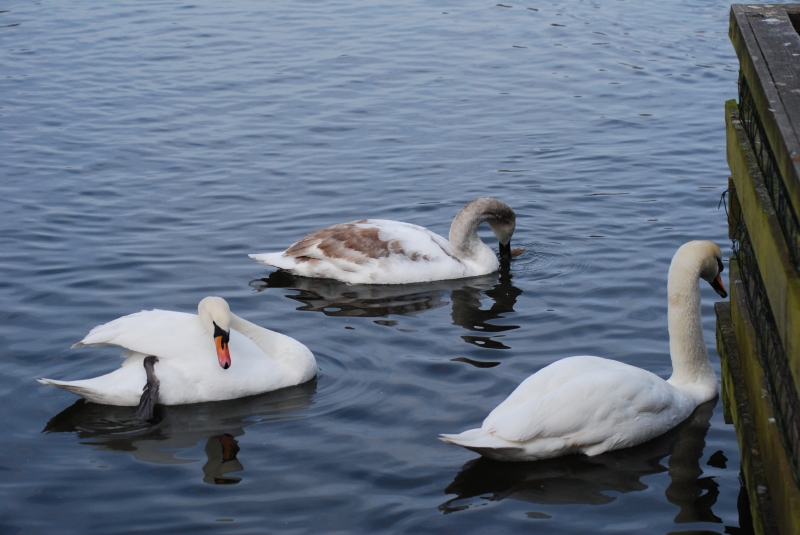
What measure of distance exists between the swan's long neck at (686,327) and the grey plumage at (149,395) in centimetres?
Answer: 297

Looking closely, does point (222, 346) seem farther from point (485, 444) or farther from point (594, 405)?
point (594, 405)

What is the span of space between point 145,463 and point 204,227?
14.7 ft

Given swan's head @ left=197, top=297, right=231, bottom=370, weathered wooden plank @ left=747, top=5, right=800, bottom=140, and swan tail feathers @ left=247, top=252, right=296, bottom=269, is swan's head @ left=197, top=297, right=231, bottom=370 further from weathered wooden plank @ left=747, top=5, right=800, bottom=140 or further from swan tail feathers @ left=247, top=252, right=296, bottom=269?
weathered wooden plank @ left=747, top=5, right=800, bottom=140

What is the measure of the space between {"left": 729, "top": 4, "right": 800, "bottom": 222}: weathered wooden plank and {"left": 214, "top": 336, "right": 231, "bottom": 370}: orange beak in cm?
325

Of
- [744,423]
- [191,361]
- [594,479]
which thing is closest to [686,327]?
[594,479]

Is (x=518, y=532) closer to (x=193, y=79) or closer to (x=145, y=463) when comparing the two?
(x=145, y=463)

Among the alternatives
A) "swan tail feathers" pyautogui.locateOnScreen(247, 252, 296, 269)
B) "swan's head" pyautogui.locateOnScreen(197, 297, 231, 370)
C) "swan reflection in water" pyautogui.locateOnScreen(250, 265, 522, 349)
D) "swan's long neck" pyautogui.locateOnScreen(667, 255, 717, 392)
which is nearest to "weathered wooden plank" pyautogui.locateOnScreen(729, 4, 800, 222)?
"swan's long neck" pyautogui.locateOnScreen(667, 255, 717, 392)

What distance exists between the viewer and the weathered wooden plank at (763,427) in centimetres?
386

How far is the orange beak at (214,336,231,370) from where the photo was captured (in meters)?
6.53

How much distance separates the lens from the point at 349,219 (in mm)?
10492

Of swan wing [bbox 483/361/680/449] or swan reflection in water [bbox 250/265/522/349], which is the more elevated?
swan wing [bbox 483/361/680/449]

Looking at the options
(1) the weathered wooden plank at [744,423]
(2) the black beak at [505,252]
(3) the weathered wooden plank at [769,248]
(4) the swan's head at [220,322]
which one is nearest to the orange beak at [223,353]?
(4) the swan's head at [220,322]

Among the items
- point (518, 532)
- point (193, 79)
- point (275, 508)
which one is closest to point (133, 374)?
point (275, 508)

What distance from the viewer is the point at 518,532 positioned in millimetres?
5223
